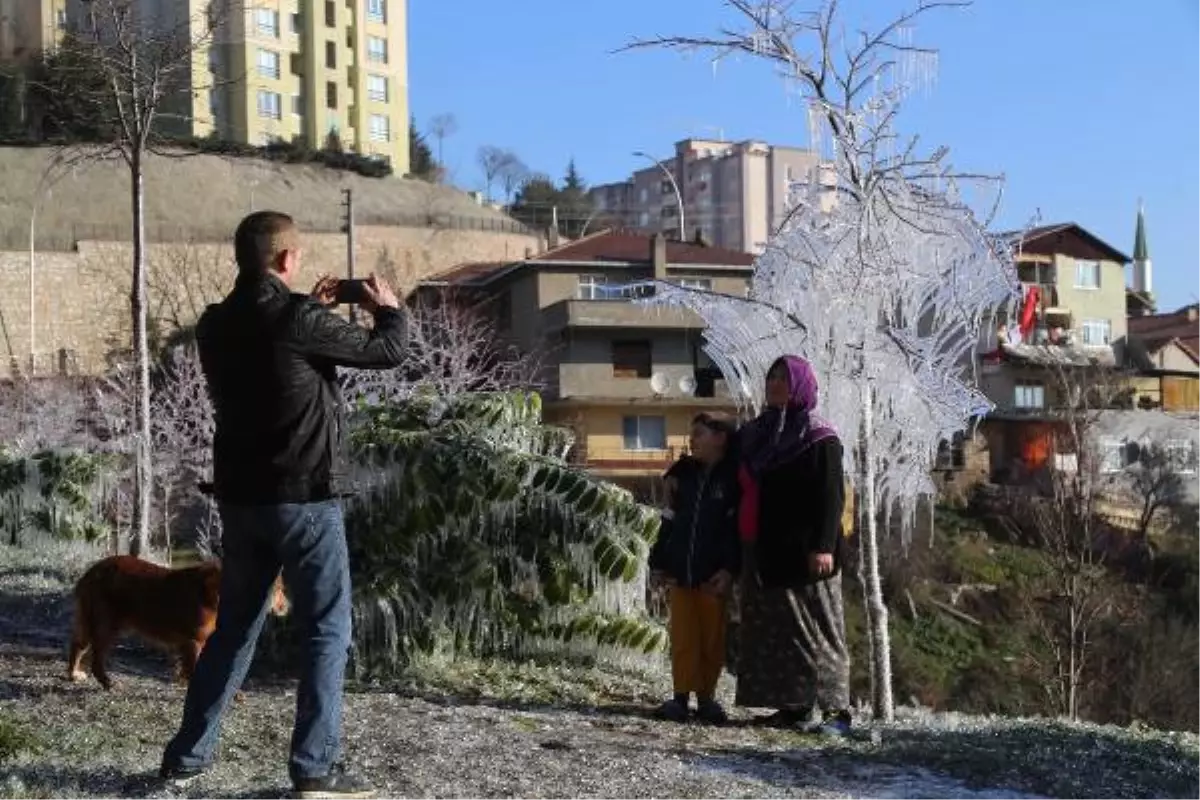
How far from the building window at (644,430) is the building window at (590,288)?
4.42 meters

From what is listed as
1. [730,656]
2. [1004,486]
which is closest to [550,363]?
[1004,486]

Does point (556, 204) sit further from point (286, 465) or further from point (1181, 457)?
point (286, 465)

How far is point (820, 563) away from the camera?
21.3 feet

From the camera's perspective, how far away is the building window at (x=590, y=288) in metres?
49.1

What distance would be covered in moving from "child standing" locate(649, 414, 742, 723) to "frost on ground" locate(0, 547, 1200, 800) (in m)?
0.32

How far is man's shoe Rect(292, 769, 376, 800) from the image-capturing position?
4.36 m

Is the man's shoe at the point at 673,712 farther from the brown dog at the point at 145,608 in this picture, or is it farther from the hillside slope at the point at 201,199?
the hillside slope at the point at 201,199

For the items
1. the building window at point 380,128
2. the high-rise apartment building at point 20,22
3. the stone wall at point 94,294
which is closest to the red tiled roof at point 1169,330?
the stone wall at point 94,294

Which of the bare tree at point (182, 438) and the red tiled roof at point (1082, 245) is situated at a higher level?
the red tiled roof at point (1082, 245)

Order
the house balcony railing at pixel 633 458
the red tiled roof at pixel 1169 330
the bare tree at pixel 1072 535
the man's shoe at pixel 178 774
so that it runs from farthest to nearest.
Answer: the red tiled roof at pixel 1169 330 → the house balcony railing at pixel 633 458 → the bare tree at pixel 1072 535 → the man's shoe at pixel 178 774

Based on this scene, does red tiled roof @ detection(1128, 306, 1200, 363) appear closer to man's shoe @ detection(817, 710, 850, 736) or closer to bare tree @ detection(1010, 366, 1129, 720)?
bare tree @ detection(1010, 366, 1129, 720)

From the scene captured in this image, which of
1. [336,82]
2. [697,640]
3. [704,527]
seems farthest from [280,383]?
[336,82]

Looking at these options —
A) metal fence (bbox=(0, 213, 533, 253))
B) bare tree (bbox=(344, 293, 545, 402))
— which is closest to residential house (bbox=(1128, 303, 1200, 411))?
bare tree (bbox=(344, 293, 545, 402))

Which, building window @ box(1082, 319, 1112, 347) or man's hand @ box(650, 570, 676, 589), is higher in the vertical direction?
building window @ box(1082, 319, 1112, 347)
